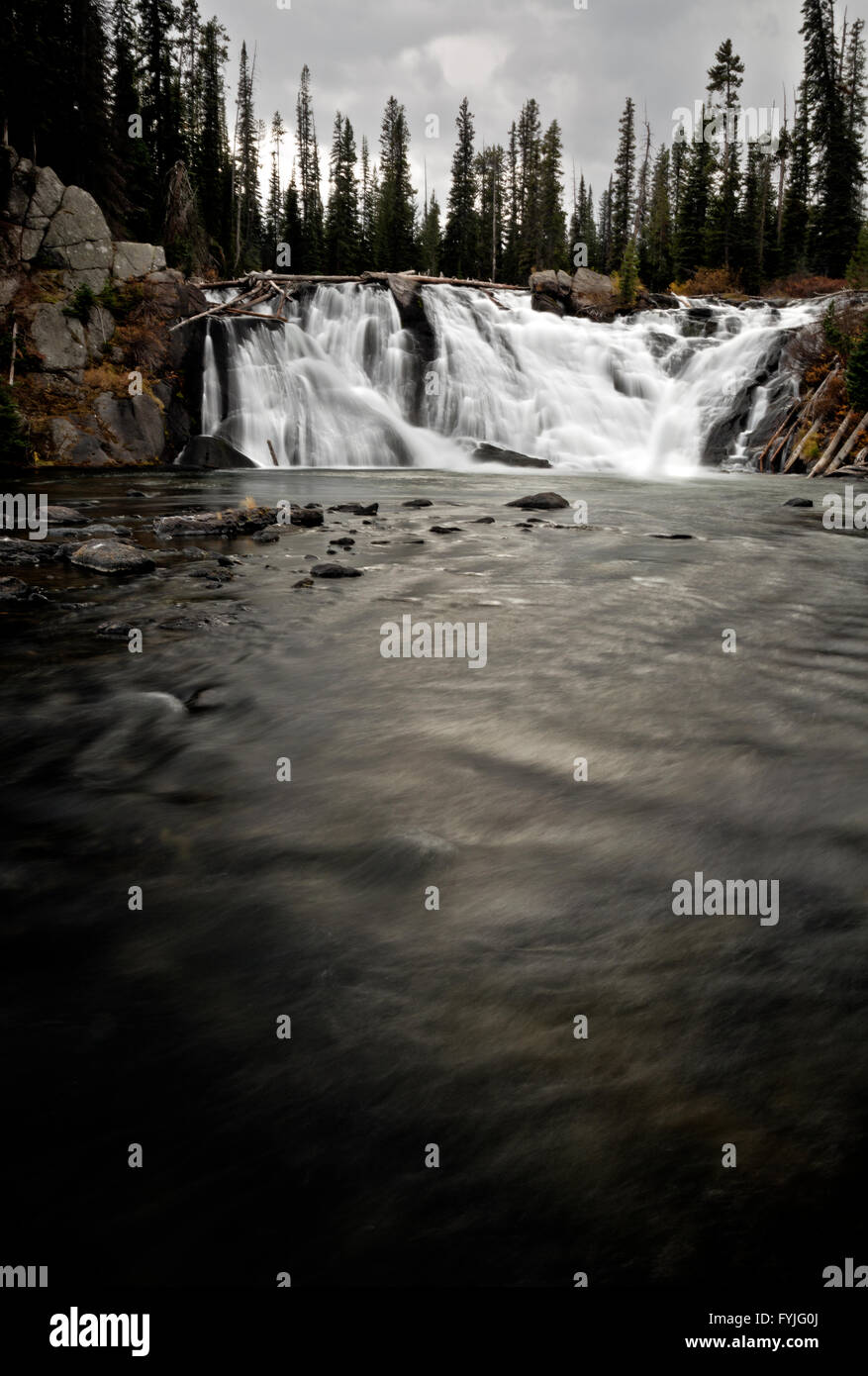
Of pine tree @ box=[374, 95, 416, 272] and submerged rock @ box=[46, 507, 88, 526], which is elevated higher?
pine tree @ box=[374, 95, 416, 272]

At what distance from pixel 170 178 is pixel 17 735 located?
4021 centimetres

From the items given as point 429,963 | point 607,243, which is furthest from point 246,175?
point 429,963

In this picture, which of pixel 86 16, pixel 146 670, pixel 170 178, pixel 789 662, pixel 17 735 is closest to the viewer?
pixel 17 735

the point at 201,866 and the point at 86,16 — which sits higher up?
the point at 86,16

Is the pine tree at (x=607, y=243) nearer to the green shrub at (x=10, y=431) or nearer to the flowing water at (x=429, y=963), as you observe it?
the green shrub at (x=10, y=431)

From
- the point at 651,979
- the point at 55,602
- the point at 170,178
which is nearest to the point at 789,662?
the point at 651,979

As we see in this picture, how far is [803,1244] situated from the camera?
1.69 meters

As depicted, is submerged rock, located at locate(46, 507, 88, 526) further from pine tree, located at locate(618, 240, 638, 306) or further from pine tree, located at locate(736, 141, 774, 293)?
pine tree, located at locate(736, 141, 774, 293)

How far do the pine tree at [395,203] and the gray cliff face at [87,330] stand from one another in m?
38.1

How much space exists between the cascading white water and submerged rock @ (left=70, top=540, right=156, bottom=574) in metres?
14.6

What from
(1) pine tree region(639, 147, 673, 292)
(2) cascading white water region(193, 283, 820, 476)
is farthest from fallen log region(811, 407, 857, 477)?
(1) pine tree region(639, 147, 673, 292)

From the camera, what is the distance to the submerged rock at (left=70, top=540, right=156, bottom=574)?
8.76 meters

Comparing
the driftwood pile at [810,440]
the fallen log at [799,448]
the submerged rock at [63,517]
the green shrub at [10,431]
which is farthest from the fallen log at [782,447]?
the green shrub at [10,431]

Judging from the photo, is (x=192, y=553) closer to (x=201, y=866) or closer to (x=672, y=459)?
(x=201, y=866)
